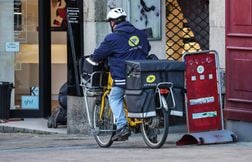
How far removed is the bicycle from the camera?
1016 cm

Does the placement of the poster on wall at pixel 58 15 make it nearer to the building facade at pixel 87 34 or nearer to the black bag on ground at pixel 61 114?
the building facade at pixel 87 34

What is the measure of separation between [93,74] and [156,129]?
4.13 feet

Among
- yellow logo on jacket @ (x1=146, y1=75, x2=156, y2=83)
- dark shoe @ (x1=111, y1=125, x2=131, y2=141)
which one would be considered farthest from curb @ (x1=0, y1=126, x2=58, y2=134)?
yellow logo on jacket @ (x1=146, y1=75, x2=156, y2=83)

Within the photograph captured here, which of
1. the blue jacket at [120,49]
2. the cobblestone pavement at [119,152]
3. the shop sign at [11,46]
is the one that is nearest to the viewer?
the cobblestone pavement at [119,152]

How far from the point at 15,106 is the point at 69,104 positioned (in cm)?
311

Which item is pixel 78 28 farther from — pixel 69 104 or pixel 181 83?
pixel 181 83

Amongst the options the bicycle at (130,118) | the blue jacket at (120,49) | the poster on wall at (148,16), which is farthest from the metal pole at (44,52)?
the blue jacket at (120,49)

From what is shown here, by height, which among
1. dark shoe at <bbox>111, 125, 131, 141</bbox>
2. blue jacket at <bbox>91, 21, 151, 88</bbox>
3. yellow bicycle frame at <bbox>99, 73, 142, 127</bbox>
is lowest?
dark shoe at <bbox>111, 125, 131, 141</bbox>

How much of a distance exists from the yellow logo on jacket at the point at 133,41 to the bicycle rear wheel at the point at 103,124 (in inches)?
36.0

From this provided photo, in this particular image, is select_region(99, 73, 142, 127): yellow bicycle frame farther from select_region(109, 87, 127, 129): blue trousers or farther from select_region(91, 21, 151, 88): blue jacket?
select_region(91, 21, 151, 88): blue jacket

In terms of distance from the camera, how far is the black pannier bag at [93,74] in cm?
1088

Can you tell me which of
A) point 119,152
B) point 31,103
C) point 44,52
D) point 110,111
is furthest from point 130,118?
point 31,103

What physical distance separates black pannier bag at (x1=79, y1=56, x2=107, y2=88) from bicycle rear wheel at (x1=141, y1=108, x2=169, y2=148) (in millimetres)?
960

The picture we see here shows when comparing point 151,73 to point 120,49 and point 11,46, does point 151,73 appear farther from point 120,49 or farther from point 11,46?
point 11,46
